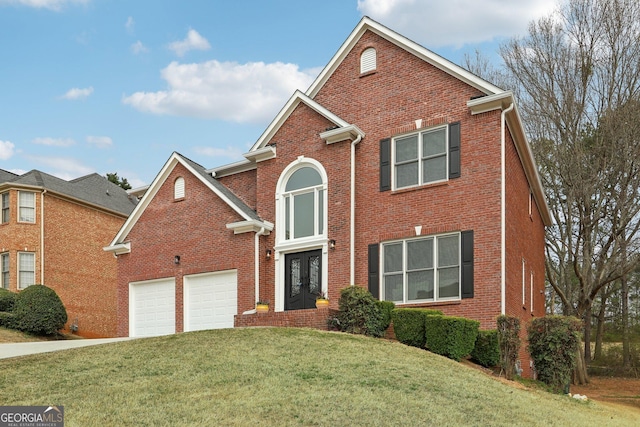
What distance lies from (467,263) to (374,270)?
2629 mm

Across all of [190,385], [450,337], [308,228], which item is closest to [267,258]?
[308,228]

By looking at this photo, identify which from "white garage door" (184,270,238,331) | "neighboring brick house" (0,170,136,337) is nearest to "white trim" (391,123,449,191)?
"white garage door" (184,270,238,331)

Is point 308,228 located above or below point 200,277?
above

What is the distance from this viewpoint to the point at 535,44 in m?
29.0

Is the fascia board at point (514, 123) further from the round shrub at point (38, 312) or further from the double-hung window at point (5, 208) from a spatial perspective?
the double-hung window at point (5, 208)

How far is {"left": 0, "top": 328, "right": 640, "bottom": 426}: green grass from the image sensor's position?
355 inches

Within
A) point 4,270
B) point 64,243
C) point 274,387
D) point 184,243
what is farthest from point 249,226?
point 4,270

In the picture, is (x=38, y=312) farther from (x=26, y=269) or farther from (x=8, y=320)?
(x=26, y=269)

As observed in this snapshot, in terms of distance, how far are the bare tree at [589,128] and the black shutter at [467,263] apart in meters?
12.3

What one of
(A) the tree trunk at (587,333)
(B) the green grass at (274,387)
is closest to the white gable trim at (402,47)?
(B) the green grass at (274,387)

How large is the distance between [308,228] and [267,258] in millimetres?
1530

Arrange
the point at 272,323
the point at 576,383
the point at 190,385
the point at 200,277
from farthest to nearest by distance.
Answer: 1. the point at 576,383
2. the point at 200,277
3. the point at 272,323
4. the point at 190,385

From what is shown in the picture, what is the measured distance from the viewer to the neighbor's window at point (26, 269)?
31.3 m

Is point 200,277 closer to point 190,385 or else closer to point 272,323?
point 272,323
